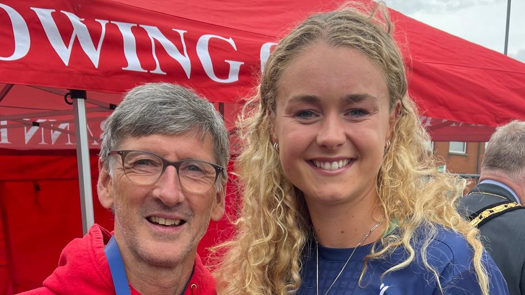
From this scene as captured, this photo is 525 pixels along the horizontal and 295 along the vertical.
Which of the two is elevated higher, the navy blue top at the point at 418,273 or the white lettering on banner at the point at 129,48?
the white lettering on banner at the point at 129,48

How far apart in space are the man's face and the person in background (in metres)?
1.15

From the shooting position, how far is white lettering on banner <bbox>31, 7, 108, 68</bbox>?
2090 millimetres

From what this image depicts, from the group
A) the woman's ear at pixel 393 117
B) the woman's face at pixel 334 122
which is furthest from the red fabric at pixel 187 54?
the woman's face at pixel 334 122

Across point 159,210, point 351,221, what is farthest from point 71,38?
point 351,221

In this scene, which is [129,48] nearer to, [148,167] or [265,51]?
[265,51]

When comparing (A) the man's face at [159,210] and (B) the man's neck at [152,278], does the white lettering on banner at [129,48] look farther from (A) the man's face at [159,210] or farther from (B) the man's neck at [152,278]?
(B) the man's neck at [152,278]

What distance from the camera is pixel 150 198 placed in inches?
57.4

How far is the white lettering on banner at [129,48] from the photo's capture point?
2283mm

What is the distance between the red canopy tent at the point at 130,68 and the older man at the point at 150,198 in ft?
2.53

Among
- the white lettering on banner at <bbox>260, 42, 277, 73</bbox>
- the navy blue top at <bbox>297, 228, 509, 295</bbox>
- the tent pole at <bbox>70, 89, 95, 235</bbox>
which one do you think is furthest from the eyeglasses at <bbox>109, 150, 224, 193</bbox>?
the white lettering on banner at <bbox>260, 42, 277, 73</bbox>

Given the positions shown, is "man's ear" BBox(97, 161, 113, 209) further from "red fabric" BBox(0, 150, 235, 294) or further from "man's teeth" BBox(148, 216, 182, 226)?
"red fabric" BBox(0, 150, 235, 294)

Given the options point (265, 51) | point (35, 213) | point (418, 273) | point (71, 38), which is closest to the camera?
point (418, 273)

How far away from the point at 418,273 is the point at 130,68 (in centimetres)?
167

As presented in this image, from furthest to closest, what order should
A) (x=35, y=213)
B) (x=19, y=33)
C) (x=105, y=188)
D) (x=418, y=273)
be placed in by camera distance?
1. (x=35, y=213)
2. (x=19, y=33)
3. (x=105, y=188)
4. (x=418, y=273)
